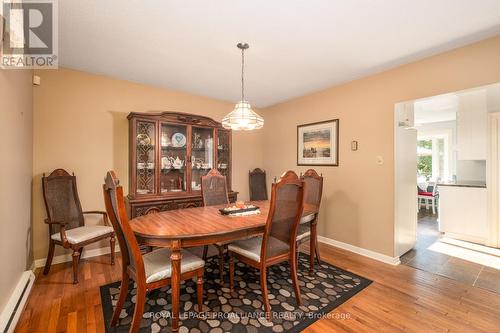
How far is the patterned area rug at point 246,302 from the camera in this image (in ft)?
5.81

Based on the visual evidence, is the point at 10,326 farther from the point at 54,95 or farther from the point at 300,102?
the point at 300,102

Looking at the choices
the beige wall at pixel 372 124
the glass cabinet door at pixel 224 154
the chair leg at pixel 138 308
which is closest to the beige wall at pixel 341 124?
the beige wall at pixel 372 124

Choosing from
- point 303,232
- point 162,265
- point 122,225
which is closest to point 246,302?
point 162,265

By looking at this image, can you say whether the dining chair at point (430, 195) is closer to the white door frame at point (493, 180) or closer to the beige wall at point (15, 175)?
the white door frame at point (493, 180)

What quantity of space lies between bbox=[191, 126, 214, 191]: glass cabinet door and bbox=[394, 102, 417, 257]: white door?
103 inches

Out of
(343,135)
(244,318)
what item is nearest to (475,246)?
(343,135)

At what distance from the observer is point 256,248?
2098 millimetres

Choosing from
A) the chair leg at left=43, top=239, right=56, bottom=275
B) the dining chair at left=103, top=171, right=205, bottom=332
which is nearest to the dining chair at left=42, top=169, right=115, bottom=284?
the chair leg at left=43, top=239, right=56, bottom=275

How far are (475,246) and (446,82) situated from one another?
265 centimetres

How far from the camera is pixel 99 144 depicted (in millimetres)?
3115

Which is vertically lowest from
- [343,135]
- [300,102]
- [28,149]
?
[28,149]

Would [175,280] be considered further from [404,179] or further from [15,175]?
[404,179]

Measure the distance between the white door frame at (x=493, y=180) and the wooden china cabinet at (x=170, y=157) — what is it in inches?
152

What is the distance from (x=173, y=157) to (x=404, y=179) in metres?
3.24
